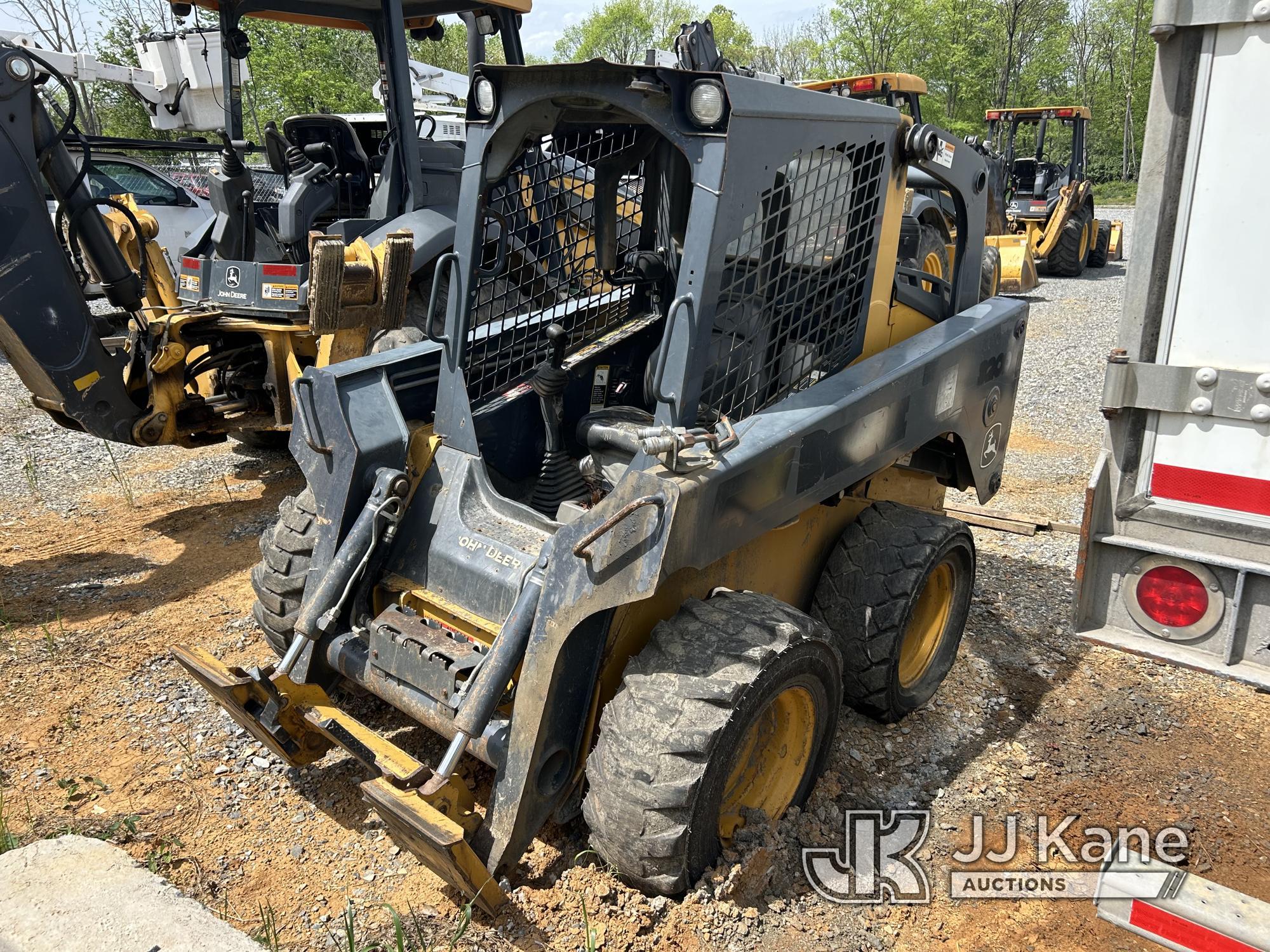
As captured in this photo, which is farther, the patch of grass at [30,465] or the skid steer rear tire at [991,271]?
the skid steer rear tire at [991,271]

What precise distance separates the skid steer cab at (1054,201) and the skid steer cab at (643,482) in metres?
13.0

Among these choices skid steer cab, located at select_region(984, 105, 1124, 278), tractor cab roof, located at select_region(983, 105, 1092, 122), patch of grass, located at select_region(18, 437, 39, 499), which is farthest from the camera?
tractor cab roof, located at select_region(983, 105, 1092, 122)

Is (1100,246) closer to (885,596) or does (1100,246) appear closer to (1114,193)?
(885,596)

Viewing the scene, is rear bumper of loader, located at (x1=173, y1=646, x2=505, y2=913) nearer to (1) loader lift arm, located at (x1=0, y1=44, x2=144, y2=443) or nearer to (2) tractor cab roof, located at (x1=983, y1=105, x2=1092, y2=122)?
(1) loader lift arm, located at (x1=0, y1=44, x2=144, y2=443)

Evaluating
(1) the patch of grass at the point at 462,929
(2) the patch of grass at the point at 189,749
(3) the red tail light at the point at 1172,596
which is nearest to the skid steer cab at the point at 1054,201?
(3) the red tail light at the point at 1172,596

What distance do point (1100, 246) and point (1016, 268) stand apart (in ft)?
21.2

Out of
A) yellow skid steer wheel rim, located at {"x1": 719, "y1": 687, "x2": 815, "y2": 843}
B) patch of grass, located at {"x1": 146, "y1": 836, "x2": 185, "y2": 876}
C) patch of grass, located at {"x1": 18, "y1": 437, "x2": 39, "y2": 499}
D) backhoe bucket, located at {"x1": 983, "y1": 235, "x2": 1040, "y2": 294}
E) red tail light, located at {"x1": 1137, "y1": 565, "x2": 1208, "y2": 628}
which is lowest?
patch of grass, located at {"x1": 18, "y1": 437, "x2": 39, "y2": 499}

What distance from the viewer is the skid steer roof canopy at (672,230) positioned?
2691mm

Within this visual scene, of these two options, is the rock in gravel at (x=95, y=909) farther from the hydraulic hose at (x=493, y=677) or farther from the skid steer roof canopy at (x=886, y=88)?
the skid steer roof canopy at (x=886, y=88)

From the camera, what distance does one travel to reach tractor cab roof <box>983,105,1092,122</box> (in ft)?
52.6

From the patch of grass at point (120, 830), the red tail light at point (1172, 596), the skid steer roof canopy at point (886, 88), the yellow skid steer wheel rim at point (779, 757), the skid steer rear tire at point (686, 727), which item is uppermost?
the skid steer roof canopy at point (886, 88)

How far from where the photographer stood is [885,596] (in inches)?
136

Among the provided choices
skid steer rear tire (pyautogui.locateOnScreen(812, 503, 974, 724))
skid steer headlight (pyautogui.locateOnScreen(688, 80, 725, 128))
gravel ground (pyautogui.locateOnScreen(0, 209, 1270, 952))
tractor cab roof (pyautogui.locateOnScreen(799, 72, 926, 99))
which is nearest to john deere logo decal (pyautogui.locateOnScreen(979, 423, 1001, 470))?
skid steer rear tire (pyautogui.locateOnScreen(812, 503, 974, 724))

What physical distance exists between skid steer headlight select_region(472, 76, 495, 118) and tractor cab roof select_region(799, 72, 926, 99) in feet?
29.1
